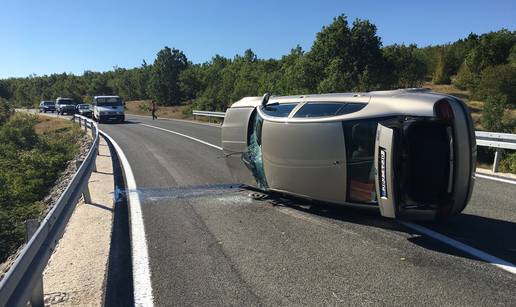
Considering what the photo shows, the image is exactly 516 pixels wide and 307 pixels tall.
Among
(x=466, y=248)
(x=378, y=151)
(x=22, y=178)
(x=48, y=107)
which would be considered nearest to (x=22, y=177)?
(x=22, y=178)

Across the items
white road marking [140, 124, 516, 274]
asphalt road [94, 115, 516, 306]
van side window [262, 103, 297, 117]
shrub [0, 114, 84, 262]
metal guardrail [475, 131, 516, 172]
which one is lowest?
shrub [0, 114, 84, 262]

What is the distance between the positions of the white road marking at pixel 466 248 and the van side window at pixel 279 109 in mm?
2365

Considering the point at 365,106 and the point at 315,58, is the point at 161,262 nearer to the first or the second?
the point at 365,106

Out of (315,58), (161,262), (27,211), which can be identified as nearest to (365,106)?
(161,262)

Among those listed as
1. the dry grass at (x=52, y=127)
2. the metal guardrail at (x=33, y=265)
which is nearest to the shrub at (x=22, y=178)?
the metal guardrail at (x=33, y=265)

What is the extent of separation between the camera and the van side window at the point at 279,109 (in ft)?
23.9

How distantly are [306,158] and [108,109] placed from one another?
102ft

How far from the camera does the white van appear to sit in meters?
34.9

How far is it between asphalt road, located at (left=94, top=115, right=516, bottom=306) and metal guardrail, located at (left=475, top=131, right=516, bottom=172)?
2372 mm

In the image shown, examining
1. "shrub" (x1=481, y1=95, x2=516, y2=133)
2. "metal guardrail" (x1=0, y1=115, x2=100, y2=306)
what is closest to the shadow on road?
"metal guardrail" (x1=0, y1=115, x2=100, y2=306)

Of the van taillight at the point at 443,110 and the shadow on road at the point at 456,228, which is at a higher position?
the van taillight at the point at 443,110

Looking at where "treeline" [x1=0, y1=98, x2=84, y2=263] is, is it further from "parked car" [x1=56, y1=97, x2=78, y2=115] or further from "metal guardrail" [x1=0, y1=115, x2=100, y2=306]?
"parked car" [x1=56, y1=97, x2=78, y2=115]

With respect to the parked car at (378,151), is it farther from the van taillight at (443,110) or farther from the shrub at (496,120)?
the shrub at (496,120)

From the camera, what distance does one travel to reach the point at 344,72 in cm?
4266
